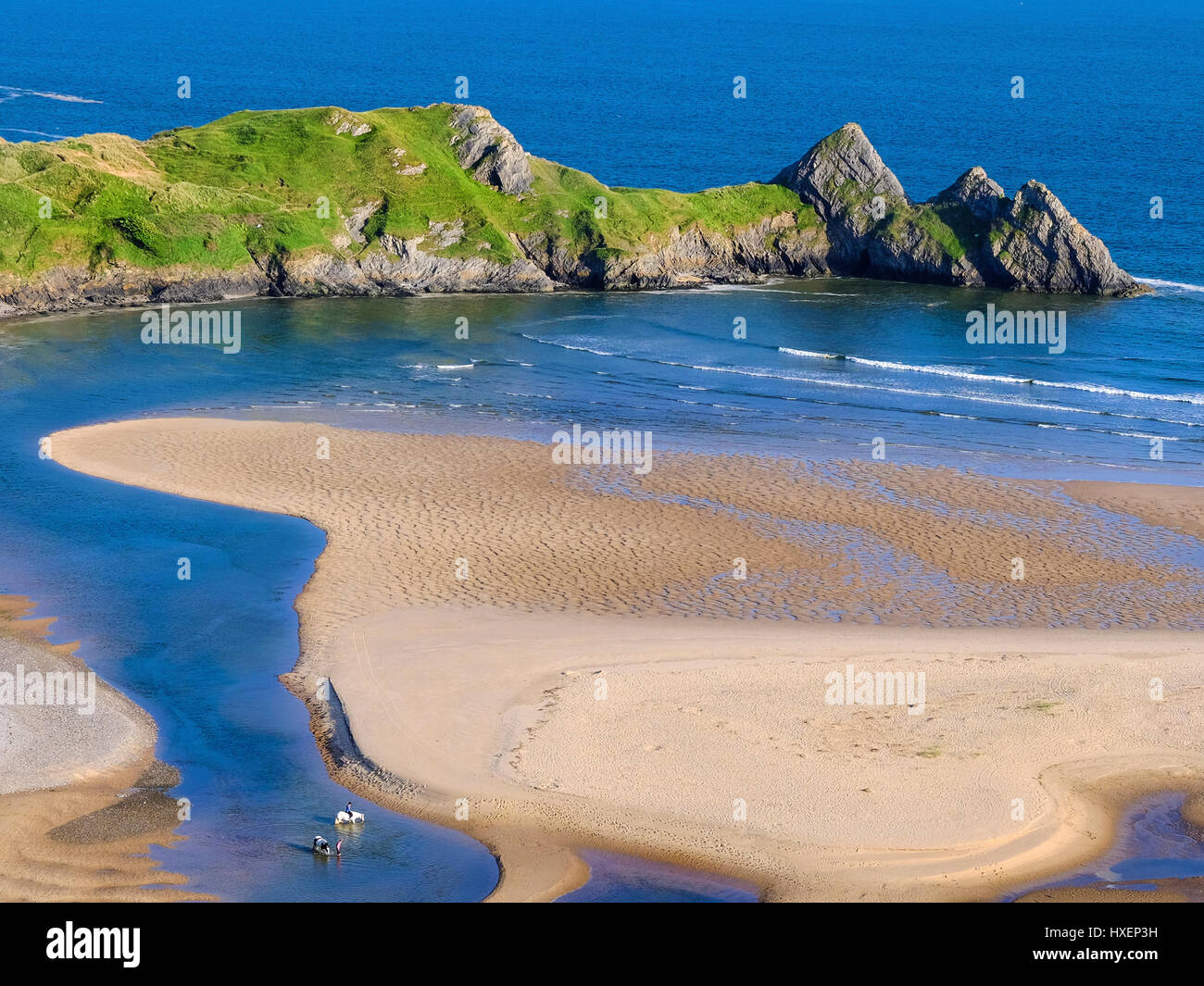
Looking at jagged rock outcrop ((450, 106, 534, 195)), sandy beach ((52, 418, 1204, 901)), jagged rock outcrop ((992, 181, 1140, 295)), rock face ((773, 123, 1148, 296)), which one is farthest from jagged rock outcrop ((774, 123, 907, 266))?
sandy beach ((52, 418, 1204, 901))

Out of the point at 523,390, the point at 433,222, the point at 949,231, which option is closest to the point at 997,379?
the point at 949,231

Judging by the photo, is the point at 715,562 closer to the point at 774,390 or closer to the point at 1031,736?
the point at 1031,736

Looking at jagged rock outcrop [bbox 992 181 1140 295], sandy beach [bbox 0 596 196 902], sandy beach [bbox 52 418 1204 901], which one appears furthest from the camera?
jagged rock outcrop [bbox 992 181 1140 295]

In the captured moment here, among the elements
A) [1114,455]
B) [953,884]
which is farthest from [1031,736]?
[1114,455]

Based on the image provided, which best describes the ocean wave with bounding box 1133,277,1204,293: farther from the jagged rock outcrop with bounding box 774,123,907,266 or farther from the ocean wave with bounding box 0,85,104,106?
the ocean wave with bounding box 0,85,104,106
